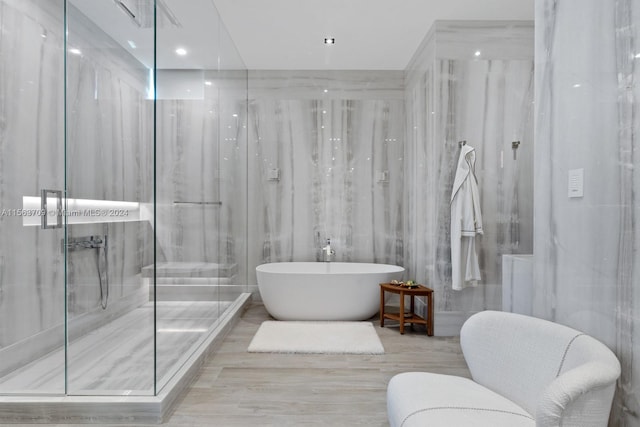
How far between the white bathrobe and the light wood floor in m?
0.60

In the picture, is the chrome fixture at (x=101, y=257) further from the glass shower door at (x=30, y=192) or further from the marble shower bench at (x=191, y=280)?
the marble shower bench at (x=191, y=280)

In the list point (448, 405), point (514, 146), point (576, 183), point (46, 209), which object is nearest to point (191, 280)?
point (46, 209)

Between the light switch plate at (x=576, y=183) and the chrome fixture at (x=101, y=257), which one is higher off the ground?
the light switch plate at (x=576, y=183)

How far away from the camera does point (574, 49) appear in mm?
1560

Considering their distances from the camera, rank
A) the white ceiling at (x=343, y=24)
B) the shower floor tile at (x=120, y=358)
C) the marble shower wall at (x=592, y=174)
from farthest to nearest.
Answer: the white ceiling at (x=343, y=24) < the shower floor tile at (x=120, y=358) < the marble shower wall at (x=592, y=174)

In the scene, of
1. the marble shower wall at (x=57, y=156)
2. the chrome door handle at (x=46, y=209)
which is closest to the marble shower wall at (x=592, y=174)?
the marble shower wall at (x=57, y=156)

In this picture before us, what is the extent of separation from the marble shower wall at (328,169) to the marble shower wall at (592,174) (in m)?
2.92

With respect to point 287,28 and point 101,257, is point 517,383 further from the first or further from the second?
point 287,28

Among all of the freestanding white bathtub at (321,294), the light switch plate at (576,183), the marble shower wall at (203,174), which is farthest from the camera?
the freestanding white bathtub at (321,294)

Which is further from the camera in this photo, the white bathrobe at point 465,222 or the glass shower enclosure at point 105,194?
the white bathrobe at point 465,222

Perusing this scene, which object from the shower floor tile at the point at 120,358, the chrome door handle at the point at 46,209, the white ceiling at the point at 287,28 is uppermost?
the white ceiling at the point at 287,28

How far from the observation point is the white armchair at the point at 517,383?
3.56ft

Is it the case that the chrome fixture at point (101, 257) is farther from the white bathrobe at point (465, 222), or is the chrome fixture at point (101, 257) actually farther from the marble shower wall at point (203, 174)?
the white bathrobe at point (465, 222)

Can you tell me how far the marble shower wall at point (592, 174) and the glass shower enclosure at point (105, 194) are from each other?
75.7 inches
